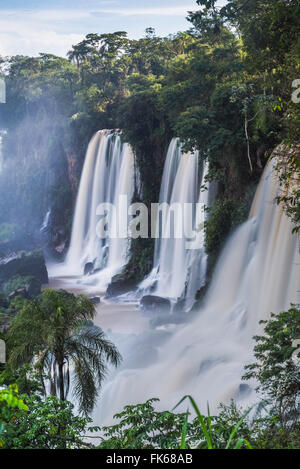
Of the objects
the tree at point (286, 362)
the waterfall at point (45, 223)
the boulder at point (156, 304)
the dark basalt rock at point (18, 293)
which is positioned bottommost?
the dark basalt rock at point (18, 293)

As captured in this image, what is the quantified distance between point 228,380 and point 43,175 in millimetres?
32082

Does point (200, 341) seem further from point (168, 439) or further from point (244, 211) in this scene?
point (168, 439)

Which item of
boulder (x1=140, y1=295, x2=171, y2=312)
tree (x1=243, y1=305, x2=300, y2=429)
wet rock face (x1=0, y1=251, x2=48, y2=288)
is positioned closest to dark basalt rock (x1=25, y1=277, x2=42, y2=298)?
wet rock face (x1=0, y1=251, x2=48, y2=288)

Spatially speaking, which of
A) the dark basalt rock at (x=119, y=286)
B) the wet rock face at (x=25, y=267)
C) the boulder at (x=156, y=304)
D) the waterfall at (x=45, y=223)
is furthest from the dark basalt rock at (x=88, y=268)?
the waterfall at (x=45, y=223)

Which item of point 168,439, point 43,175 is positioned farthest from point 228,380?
point 43,175

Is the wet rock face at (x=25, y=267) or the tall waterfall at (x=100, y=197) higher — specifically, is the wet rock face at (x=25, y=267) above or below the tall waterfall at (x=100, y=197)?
below

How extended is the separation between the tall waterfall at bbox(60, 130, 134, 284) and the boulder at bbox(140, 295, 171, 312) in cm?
652

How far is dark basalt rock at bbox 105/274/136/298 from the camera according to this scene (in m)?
22.4

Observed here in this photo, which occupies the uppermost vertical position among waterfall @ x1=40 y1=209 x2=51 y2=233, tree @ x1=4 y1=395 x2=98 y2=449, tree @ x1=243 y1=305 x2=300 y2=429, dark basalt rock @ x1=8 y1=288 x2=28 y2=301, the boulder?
waterfall @ x1=40 y1=209 x2=51 y2=233

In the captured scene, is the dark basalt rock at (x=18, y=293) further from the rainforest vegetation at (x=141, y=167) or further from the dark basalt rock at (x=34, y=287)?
the dark basalt rock at (x=34, y=287)

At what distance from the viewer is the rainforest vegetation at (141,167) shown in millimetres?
6234

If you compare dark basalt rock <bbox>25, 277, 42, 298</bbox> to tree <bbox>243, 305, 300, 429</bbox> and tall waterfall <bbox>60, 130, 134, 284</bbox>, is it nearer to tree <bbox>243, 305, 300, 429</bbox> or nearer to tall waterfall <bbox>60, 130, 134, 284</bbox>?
tall waterfall <bbox>60, 130, 134, 284</bbox>

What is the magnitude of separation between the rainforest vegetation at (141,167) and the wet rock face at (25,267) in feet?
0.29

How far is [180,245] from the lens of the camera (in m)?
21.6
